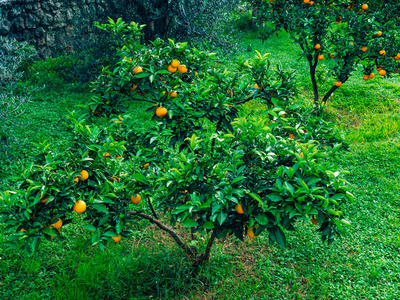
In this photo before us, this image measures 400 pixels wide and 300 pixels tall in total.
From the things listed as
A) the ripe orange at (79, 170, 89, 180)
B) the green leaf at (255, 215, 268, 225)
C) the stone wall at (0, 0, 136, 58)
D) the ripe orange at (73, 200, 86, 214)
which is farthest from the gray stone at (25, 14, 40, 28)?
the green leaf at (255, 215, 268, 225)

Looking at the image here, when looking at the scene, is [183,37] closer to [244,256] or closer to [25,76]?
[25,76]

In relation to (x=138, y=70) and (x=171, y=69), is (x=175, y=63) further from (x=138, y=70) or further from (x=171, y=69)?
(x=138, y=70)

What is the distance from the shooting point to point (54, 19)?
312 inches

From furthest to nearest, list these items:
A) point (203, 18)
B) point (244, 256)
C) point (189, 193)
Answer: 1. point (203, 18)
2. point (244, 256)
3. point (189, 193)

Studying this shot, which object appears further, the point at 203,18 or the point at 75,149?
the point at 203,18

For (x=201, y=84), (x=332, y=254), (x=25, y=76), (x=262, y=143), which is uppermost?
(x=201, y=84)

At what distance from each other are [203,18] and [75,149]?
16.2 ft

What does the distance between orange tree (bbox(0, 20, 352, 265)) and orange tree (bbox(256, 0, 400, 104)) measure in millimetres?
2485

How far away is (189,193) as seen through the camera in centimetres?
211

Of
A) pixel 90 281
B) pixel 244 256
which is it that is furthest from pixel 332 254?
pixel 90 281

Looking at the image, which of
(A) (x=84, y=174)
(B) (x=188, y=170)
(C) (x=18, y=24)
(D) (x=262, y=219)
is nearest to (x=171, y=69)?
(B) (x=188, y=170)

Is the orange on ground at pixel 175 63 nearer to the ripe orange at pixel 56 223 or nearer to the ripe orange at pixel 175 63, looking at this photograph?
the ripe orange at pixel 175 63

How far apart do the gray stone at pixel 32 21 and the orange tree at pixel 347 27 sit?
5.39 m

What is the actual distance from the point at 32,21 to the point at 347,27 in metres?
6.63
